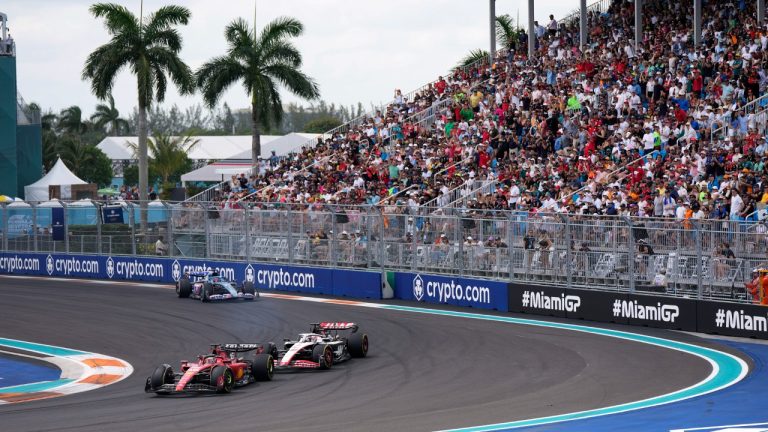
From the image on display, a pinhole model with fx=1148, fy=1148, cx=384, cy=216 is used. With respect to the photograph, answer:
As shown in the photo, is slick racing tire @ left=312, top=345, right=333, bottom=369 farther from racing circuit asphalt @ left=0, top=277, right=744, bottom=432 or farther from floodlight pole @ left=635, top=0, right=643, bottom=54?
floodlight pole @ left=635, top=0, right=643, bottom=54

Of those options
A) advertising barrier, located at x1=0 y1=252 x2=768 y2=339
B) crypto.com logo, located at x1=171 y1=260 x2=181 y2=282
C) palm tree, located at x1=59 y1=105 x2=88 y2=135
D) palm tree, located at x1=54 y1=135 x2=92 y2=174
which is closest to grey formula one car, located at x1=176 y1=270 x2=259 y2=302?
advertising barrier, located at x1=0 y1=252 x2=768 y2=339

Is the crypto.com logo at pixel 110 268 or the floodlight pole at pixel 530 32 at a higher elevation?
the floodlight pole at pixel 530 32

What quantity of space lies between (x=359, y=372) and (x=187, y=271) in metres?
17.9

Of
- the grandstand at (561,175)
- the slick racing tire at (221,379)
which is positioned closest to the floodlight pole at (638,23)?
the grandstand at (561,175)

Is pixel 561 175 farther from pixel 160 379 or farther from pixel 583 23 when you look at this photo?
pixel 160 379

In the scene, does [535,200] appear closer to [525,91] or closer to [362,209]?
[362,209]

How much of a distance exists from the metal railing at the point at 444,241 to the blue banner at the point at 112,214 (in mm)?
211

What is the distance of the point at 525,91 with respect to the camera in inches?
1588

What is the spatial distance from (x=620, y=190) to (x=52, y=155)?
260 feet

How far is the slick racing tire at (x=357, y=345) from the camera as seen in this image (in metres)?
21.1

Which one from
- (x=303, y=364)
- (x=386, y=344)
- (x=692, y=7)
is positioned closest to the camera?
(x=303, y=364)

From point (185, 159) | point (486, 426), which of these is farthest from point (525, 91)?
point (185, 159)

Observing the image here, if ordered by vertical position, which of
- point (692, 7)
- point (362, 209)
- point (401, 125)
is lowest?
point (362, 209)

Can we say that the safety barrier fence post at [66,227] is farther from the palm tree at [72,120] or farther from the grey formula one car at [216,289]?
the palm tree at [72,120]
